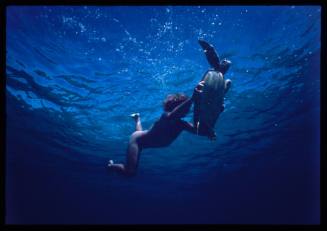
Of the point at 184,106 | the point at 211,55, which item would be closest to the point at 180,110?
the point at 184,106

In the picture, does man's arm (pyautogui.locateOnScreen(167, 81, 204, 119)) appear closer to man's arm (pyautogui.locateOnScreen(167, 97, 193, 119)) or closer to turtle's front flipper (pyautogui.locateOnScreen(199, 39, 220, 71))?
man's arm (pyautogui.locateOnScreen(167, 97, 193, 119))

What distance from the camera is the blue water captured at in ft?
36.5

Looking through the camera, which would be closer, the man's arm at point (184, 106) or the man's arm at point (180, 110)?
the man's arm at point (184, 106)

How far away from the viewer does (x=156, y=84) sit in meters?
14.9

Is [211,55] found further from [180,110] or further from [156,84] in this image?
[156,84]

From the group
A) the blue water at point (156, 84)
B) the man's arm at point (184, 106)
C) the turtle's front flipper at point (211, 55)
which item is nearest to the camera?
the man's arm at point (184, 106)

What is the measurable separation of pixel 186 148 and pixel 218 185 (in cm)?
2349

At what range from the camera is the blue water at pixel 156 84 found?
11.1 m

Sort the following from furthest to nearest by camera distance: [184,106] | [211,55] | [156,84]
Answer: [156,84]
[211,55]
[184,106]

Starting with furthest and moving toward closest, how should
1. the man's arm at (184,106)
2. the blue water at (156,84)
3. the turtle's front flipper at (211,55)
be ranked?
1. the blue water at (156,84)
2. the turtle's front flipper at (211,55)
3. the man's arm at (184,106)

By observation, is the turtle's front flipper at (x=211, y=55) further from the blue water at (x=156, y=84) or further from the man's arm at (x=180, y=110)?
the blue water at (x=156, y=84)

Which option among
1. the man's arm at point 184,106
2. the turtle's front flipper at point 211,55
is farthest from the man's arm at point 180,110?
the turtle's front flipper at point 211,55

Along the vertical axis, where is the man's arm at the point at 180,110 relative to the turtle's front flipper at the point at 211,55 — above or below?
below

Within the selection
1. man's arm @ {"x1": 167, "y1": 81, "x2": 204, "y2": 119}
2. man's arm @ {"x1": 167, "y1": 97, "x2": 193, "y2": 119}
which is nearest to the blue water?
man's arm @ {"x1": 167, "y1": 81, "x2": 204, "y2": 119}
